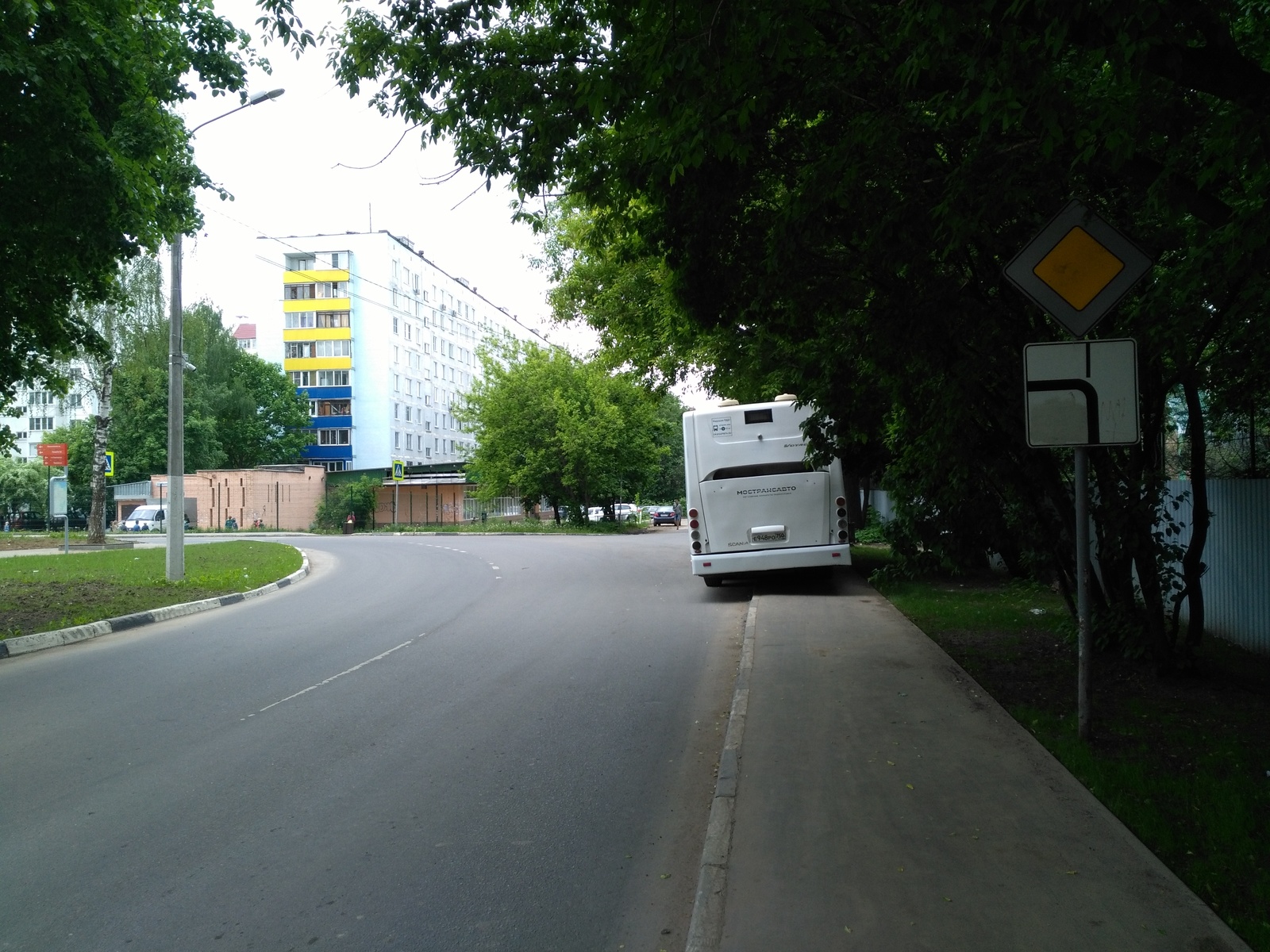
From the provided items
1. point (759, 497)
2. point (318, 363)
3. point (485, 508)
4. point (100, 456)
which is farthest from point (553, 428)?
point (318, 363)

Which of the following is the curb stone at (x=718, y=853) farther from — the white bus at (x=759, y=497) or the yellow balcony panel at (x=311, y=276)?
the yellow balcony panel at (x=311, y=276)

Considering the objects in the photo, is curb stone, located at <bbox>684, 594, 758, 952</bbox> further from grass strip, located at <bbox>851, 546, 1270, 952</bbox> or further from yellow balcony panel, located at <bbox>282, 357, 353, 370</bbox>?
yellow balcony panel, located at <bbox>282, 357, 353, 370</bbox>

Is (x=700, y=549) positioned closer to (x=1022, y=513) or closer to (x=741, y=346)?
(x=741, y=346)

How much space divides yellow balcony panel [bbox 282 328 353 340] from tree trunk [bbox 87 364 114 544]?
38.0 metres

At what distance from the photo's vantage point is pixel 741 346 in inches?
647

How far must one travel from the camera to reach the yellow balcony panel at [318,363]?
7594 cm

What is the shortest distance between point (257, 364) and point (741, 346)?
67278mm

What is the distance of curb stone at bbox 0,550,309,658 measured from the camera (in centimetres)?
1162

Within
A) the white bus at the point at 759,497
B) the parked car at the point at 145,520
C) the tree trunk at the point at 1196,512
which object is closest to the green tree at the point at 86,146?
the white bus at the point at 759,497

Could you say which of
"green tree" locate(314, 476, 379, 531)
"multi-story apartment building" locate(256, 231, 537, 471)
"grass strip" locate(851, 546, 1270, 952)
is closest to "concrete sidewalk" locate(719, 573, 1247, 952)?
"grass strip" locate(851, 546, 1270, 952)

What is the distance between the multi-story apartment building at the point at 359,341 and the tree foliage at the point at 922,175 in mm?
63188

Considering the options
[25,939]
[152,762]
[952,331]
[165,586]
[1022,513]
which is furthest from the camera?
[165,586]

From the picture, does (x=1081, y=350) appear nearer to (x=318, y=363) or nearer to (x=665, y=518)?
(x=665, y=518)

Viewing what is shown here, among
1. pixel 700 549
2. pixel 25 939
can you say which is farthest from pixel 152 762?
pixel 700 549
